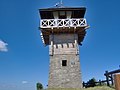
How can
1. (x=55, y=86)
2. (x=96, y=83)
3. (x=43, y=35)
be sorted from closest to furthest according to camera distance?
(x=55, y=86) < (x=96, y=83) < (x=43, y=35)

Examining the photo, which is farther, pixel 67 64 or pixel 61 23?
pixel 61 23

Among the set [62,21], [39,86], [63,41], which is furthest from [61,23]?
[39,86]

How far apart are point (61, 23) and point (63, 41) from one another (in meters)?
1.99

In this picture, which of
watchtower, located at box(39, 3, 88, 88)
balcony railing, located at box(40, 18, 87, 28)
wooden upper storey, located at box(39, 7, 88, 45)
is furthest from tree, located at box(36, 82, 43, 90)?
balcony railing, located at box(40, 18, 87, 28)

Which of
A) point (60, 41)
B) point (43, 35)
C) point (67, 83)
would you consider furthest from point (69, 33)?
point (67, 83)

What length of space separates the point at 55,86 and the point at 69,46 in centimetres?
453

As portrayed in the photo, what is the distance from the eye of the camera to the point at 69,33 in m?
20.4

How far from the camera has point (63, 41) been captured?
20.0m

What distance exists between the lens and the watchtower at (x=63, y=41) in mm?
18203

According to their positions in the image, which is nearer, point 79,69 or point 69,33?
point 79,69

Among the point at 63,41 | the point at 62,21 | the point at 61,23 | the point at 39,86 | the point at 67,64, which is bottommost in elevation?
the point at 39,86

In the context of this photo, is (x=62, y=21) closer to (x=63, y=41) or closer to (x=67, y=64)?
(x=63, y=41)

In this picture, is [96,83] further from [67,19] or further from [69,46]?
[67,19]

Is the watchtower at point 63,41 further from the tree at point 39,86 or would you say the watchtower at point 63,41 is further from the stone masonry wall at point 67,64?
the tree at point 39,86
